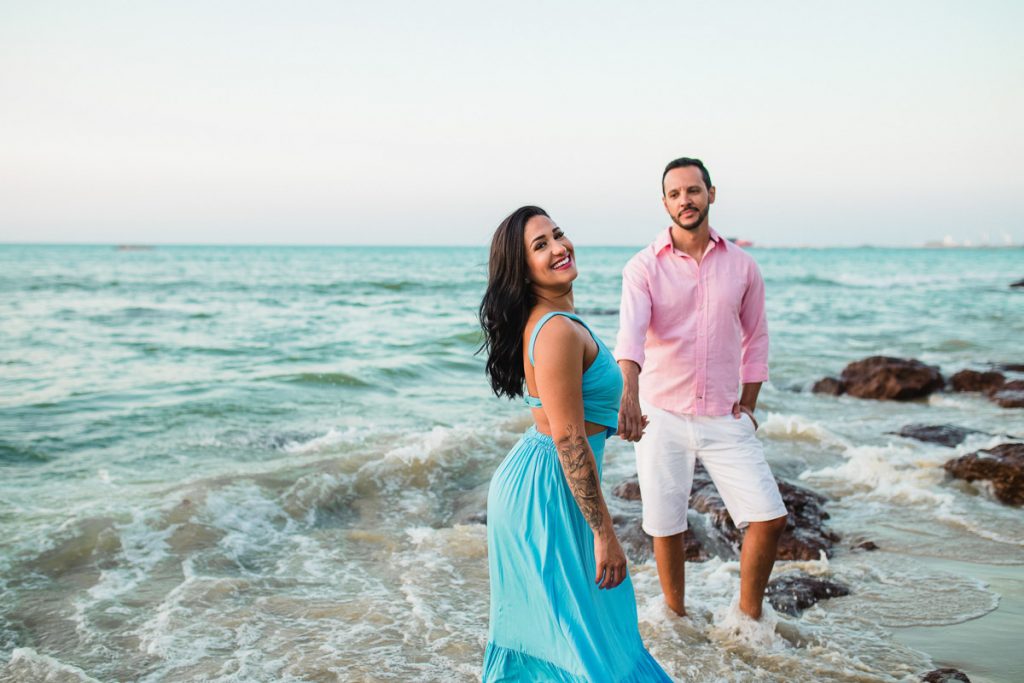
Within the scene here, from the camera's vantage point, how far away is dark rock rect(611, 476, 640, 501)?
24.4 ft

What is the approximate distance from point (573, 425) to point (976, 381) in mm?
13017

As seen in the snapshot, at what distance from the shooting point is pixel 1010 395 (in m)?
12.3

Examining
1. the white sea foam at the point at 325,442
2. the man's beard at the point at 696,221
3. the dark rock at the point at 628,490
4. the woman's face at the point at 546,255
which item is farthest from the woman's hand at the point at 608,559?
the white sea foam at the point at 325,442

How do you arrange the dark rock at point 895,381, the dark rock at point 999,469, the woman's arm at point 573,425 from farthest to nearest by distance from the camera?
the dark rock at point 895,381 < the dark rock at point 999,469 < the woman's arm at point 573,425

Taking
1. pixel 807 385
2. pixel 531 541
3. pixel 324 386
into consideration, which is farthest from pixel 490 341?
pixel 807 385

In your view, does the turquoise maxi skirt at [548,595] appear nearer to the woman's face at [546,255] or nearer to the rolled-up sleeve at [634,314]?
the woman's face at [546,255]

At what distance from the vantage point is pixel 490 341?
290cm

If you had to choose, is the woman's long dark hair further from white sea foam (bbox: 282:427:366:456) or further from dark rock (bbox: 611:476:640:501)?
white sea foam (bbox: 282:427:366:456)

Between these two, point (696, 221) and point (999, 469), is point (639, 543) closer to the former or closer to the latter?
point (696, 221)

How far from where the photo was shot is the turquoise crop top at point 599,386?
275cm

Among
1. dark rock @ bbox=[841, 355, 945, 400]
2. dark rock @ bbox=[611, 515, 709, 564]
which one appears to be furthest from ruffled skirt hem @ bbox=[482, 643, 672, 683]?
dark rock @ bbox=[841, 355, 945, 400]

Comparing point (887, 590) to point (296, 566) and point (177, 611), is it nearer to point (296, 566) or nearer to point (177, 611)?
point (296, 566)

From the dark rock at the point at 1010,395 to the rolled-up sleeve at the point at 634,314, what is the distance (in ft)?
33.1

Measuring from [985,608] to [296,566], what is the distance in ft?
15.4
